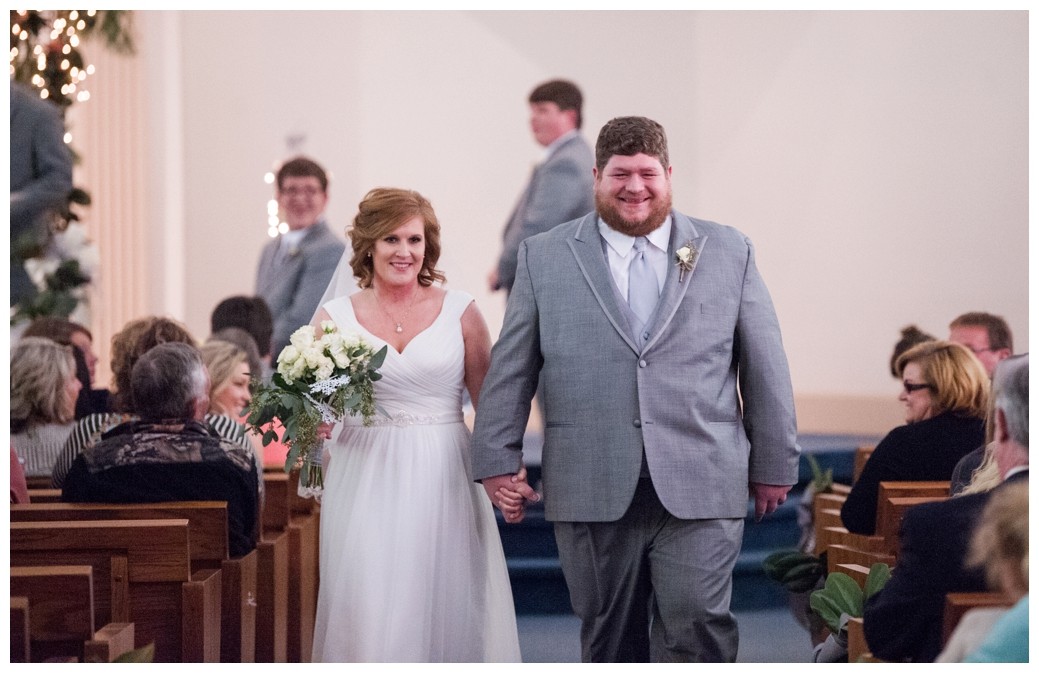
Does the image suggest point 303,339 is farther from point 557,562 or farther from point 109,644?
point 557,562

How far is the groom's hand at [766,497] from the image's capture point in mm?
3807

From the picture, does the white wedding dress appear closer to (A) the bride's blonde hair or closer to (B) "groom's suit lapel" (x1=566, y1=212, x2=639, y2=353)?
(A) the bride's blonde hair

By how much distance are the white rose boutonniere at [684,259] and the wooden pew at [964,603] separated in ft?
4.08

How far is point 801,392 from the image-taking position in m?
10.0

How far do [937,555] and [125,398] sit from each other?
2.87 m

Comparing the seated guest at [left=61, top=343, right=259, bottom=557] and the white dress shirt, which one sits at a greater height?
the white dress shirt

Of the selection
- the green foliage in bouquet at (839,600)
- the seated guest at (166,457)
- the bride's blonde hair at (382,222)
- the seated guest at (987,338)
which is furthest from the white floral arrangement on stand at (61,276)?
the green foliage in bouquet at (839,600)

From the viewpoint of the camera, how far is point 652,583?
382 centimetres

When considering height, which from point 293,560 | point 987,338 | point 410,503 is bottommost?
point 293,560

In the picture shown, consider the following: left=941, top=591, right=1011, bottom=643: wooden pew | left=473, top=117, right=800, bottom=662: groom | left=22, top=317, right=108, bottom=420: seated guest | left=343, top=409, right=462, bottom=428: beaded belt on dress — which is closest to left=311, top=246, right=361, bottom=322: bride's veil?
left=343, top=409, right=462, bottom=428: beaded belt on dress

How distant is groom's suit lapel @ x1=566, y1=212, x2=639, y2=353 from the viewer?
377 centimetres

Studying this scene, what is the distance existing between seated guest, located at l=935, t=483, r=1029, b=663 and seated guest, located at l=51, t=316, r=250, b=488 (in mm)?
2739

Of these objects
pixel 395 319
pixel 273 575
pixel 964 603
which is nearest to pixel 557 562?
pixel 273 575

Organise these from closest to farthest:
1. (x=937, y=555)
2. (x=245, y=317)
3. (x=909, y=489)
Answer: (x=937, y=555), (x=909, y=489), (x=245, y=317)
